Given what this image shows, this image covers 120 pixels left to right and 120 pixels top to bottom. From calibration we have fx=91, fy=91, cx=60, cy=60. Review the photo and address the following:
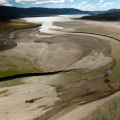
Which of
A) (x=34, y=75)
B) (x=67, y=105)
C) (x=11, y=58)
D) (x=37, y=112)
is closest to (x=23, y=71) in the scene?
(x=34, y=75)

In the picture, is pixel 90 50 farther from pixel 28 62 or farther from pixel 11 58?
pixel 11 58

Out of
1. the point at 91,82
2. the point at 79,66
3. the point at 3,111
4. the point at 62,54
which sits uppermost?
the point at 62,54

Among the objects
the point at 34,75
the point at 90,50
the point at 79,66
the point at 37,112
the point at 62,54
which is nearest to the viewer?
the point at 37,112

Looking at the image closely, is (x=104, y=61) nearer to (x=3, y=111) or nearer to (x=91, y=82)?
(x=91, y=82)

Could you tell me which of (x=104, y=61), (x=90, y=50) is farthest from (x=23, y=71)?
(x=90, y=50)

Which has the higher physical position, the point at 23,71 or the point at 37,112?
the point at 23,71

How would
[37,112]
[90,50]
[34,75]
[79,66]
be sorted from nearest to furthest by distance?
1. [37,112]
2. [34,75]
3. [79,66]
4. [90,50]

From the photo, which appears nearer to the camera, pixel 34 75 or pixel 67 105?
pixel 67 105
